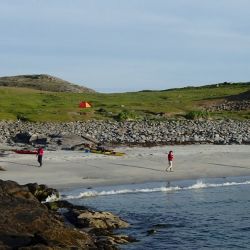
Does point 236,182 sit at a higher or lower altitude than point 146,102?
lower

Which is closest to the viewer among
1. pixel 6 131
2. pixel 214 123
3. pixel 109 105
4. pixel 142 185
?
pixel 142 185

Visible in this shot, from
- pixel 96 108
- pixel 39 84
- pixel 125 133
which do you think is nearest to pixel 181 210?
pixel 125 133

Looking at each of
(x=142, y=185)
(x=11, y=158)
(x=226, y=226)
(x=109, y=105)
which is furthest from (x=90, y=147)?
(x=109, y=105)

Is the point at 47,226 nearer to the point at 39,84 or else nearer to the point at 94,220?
the point at 94,220

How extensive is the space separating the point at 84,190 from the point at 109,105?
6688 cm

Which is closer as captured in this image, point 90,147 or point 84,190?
point 84,190

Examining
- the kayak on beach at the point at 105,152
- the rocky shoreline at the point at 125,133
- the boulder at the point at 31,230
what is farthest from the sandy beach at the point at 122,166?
the boulder at the point at 31,230

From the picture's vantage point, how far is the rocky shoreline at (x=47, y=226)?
21.6 m

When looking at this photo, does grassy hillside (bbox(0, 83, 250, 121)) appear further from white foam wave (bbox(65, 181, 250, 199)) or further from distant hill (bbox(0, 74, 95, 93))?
distant hill (bbox(0, 74, 95, 93))

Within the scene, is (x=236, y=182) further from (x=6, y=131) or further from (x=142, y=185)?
(x=6, y=131)

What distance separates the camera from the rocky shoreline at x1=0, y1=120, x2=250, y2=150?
61.1m

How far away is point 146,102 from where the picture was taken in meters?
112

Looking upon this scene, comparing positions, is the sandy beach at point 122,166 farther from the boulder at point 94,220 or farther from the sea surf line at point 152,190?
the boulder at point 94,220

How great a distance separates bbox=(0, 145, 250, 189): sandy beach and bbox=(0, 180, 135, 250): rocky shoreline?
968cm
